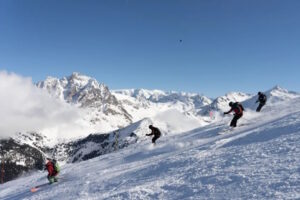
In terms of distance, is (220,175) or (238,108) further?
(238,108)

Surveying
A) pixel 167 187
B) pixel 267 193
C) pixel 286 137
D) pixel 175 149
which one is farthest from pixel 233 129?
pixel 267 193

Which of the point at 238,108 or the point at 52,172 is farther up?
the point at 238,108

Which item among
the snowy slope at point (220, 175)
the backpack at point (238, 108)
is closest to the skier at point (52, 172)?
the snowy slope at point (220, 175)

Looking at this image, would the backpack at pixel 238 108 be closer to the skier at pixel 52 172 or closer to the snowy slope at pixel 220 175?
the snowy slope at pixel 220 175

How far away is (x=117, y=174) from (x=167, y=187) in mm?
6328

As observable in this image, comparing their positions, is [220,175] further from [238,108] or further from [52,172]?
[52,172]

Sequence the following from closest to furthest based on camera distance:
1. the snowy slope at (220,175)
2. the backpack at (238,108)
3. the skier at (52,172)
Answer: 1. the snowy slope at (220,175)
2. the skier at (52,172)
3. the backpack at (238,108)

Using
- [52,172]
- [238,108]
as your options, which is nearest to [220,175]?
[238,108]

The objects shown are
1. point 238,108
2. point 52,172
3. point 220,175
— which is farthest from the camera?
point 238,108

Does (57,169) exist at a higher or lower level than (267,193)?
higher

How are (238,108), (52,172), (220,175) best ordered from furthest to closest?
(238,108), (52,172), (220,175)

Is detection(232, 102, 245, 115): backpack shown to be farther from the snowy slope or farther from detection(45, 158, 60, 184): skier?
detection(45, 158, 60, 184): skier

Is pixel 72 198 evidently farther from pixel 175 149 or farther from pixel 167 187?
pixel 175 149

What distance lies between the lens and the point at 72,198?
18.4m
